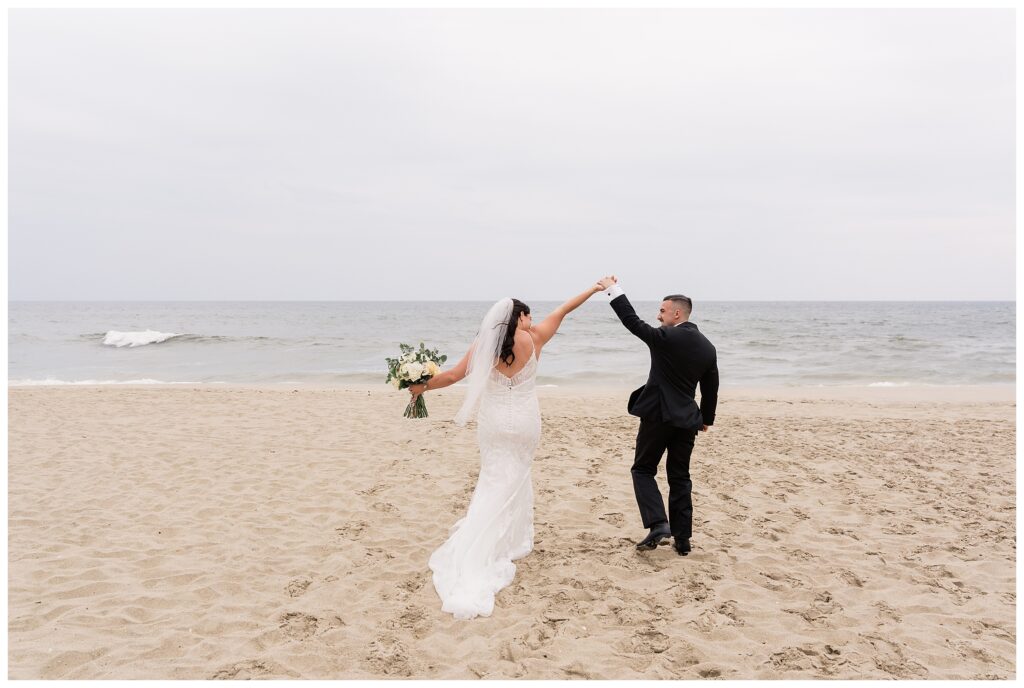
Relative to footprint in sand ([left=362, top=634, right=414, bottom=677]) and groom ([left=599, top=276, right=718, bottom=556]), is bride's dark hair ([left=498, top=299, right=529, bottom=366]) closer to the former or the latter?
groom ([left=599, top=276, right=718, bottom=556])

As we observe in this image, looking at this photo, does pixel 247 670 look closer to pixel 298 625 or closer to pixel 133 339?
pixel 298 625

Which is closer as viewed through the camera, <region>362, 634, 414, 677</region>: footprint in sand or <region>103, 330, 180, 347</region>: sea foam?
<region>362, 634, 414, 677</region>: footprint in sand

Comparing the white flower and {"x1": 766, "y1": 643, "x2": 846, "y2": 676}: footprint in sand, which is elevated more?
the white flower

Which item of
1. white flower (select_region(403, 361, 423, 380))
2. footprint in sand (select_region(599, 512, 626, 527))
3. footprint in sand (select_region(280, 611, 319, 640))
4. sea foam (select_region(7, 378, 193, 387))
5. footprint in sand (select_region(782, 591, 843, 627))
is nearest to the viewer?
footprint in sand (select_region(280, 611, 319, 640))

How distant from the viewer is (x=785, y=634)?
411 cm

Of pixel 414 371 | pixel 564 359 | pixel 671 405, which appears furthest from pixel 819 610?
pixel 564 359

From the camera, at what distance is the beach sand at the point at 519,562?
389cm

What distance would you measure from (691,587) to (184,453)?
7.25 m

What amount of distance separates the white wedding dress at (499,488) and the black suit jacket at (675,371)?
91cm

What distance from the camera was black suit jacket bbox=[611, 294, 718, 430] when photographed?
5.07 m

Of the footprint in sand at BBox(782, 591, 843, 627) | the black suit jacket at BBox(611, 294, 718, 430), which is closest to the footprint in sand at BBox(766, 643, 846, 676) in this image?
the footprint in sand at BBox(782, 591, 843, 627)

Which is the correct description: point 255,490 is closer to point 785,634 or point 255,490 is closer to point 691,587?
point 691,587

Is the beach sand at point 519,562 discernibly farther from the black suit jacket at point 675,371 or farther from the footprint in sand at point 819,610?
the black suit jacket at point 675,371

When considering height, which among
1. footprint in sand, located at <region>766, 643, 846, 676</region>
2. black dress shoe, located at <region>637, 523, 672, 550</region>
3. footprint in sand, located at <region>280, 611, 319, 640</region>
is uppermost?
black dress shoe, located at <region>637, 523, 672, 550</region>
